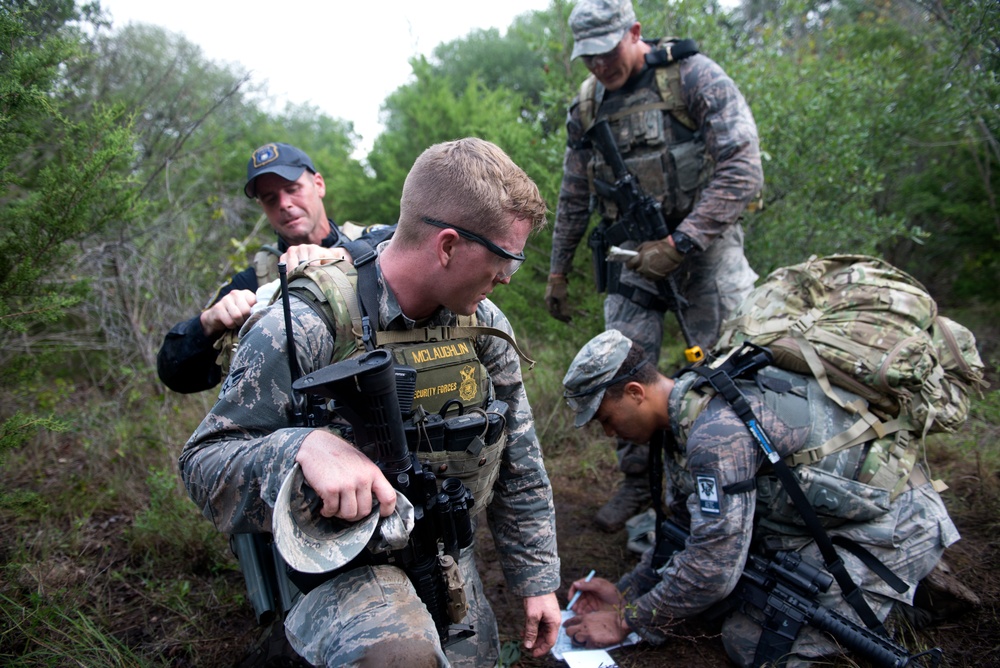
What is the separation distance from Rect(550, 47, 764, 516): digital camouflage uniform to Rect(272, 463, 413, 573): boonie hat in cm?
238

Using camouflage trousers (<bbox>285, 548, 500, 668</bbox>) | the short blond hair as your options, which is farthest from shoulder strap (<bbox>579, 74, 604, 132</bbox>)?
camouflage trousers (<bbox>285, 548, 500, 668</bbox>)

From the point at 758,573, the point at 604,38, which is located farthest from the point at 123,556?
the point at 604,38

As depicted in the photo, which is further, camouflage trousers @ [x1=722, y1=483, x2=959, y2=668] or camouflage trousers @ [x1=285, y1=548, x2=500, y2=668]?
camouflage trousers @ [x1=722, y1=483, x2=959, y2=668]

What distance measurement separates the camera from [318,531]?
1.37 metres

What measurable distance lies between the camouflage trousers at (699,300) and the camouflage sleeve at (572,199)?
0.49m

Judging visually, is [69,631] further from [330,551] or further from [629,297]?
[629,297]

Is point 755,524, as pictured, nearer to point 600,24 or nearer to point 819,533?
point 819,533

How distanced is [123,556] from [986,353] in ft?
22.4

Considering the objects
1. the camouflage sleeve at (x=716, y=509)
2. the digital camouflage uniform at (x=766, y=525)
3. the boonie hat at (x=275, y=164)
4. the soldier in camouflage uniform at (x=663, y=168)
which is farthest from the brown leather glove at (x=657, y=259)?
the boonie hat at (x=275, y=164)

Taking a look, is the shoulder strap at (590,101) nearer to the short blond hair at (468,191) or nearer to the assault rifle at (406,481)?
the short blond hair at (468,191)

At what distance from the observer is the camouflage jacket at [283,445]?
1483 mm

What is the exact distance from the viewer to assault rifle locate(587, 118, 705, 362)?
11.4 feet

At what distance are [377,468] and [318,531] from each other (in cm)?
18

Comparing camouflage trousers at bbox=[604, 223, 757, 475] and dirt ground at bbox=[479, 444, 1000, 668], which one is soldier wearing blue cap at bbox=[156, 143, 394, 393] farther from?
dirt ground at bbox=[479, 444, 1000, 668]
